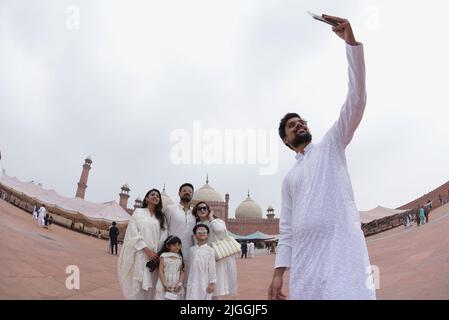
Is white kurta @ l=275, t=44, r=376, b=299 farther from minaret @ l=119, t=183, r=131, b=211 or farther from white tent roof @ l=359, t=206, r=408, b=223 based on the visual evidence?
minaret @ l=119, t=183, r=131, b=211

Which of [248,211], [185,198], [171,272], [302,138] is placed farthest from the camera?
[248,211]

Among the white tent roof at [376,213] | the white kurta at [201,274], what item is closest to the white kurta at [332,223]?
the white kurta at [201,274]

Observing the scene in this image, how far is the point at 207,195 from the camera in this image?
28547 millimetres

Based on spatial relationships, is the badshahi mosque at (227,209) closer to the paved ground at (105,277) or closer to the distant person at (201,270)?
the paved ground at (105,277)

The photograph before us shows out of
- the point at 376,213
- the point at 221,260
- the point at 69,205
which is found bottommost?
the point at 221,260

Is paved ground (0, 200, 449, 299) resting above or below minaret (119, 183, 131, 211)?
below

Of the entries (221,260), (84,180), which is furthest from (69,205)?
(221,260)

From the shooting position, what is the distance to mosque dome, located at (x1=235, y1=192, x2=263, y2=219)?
28.1m

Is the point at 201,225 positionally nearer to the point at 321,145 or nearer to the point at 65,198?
the point at 321,145

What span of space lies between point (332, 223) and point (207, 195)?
27.3 m

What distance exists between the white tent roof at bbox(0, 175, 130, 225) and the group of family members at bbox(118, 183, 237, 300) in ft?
47.6

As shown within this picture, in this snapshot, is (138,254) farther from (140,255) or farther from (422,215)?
(422,215)

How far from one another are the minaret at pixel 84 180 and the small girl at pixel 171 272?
2363cm

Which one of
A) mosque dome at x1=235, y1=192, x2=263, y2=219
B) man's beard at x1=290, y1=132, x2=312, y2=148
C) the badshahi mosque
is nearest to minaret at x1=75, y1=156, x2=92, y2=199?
the badshahi mosque
